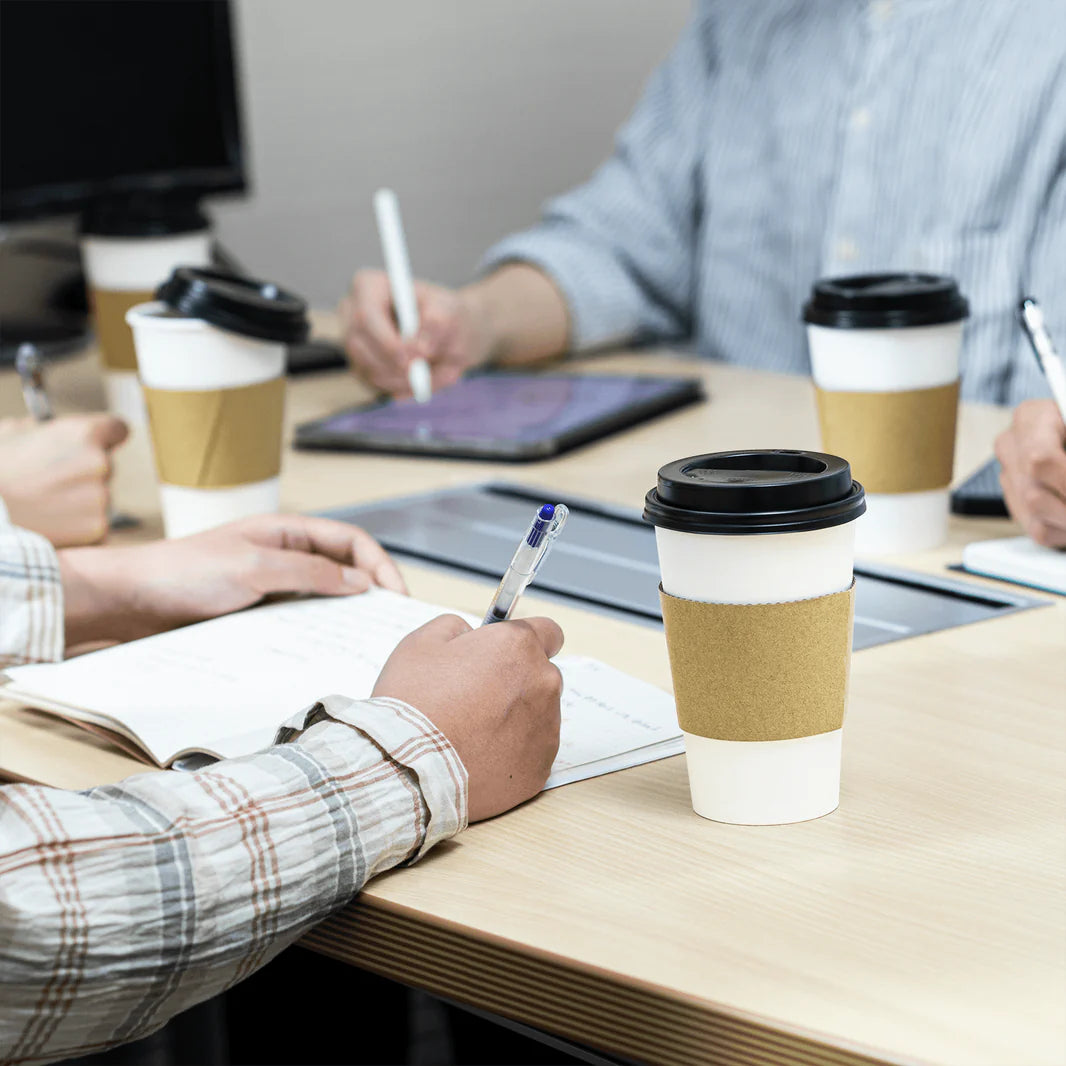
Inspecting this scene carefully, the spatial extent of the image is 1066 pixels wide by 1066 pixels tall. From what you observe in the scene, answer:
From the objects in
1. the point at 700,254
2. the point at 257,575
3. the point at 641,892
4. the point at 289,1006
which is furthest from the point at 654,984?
the point at 700,254

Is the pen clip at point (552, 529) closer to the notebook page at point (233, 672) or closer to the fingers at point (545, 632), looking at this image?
the fingers at point (545, 632)

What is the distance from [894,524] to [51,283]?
1.18 metres

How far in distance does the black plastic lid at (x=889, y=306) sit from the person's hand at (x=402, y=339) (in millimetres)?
563

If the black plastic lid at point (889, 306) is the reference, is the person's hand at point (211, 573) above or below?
below

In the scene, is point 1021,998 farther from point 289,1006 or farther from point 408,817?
point 289,1006

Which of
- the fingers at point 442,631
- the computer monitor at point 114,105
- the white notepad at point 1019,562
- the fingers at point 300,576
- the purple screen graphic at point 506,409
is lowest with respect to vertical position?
the purple screen graphic at point 506,409

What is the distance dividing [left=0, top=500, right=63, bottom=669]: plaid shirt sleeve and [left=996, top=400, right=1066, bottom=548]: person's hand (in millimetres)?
543

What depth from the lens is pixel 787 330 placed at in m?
1.71

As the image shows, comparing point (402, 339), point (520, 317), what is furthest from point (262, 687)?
point (520, 317)

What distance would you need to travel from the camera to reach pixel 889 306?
2.83 ft

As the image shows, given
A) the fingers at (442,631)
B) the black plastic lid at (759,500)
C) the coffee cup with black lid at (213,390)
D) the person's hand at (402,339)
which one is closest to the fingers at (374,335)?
the person's hand at (402,339)

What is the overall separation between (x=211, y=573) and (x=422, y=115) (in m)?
1.71

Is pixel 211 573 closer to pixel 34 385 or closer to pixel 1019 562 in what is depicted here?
pixel 34 385

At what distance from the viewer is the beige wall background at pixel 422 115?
2.27 meters
